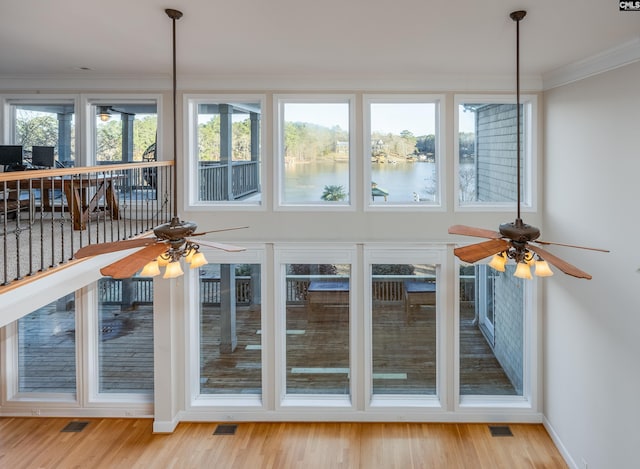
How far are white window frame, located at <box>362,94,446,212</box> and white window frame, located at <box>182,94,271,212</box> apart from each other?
127cm

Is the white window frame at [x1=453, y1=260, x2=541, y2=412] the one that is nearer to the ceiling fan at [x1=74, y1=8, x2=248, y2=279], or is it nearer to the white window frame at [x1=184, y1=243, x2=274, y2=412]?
the white window frame at [x1=184, y1=243, x2=274, y2=412]

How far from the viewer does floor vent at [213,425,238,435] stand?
19.9 ft

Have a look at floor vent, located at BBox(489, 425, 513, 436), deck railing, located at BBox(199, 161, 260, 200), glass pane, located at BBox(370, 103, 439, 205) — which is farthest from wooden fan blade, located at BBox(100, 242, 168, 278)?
floor vent, located at BBox(489, 425, 513, 436)

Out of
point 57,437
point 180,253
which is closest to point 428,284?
point 180,253

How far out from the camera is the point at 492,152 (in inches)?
242

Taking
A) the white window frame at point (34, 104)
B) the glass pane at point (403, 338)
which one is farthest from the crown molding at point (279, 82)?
the glass pane at point (403, 338)

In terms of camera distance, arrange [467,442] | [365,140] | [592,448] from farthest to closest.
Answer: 1. [365,140]
2. [467,442]
3. [592,448]

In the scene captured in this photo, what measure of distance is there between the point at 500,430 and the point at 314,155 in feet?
13.8

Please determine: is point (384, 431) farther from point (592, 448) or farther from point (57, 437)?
point (57, 437)

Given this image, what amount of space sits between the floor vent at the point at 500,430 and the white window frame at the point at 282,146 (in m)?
3.27

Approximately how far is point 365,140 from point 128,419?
4806mm

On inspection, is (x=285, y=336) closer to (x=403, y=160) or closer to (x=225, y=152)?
(x=225, y=152)

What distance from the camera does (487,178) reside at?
20.3 feet

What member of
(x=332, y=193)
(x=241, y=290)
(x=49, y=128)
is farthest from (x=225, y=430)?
(x=49, y=128)
